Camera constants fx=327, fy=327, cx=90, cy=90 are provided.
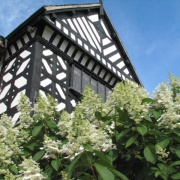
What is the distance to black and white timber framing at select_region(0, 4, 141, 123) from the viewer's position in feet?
29.9

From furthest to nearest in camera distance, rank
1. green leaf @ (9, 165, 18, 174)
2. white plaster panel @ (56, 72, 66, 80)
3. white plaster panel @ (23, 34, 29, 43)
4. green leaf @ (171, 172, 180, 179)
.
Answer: white plaster panel @ (23, 34, 29, 43), white plaster panel @ (56, 72, 66, 80), green leaf @ (9, 165, 18, 174), green leaf @ (171, 172, 180, 179)

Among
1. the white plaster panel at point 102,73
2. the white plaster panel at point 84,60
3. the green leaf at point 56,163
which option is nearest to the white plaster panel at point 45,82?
the white plaster panel at point 84,60

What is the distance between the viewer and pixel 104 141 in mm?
3572

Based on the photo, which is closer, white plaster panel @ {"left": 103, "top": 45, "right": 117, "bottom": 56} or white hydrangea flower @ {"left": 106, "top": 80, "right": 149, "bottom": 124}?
white hydrangea flower @ {"left": 106, "top": 80, "right": 149, "bottom": 124}

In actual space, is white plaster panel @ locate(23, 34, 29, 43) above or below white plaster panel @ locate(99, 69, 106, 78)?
above

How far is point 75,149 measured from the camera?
124 inches

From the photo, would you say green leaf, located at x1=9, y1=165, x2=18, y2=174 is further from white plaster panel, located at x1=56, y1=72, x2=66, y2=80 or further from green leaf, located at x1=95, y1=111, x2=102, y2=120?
white plaster panel, located at x1=56, y1=72, x2=66, y2=80

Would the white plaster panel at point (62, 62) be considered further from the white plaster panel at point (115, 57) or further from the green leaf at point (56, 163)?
the green leaf at point (56, 163)

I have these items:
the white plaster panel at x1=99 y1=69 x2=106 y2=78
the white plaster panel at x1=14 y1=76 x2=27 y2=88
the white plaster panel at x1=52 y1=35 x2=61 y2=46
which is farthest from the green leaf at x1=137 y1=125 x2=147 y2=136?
the white plaster panel at x1=99 y1=69 x2=106 y2=78

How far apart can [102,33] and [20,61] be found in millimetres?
4764

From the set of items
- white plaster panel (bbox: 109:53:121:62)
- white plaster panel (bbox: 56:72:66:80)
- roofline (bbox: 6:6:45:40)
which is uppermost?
white plaster panel (bbox: 109:53:121:62)

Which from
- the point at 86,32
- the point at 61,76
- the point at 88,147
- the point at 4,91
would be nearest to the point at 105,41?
the point at 86,32

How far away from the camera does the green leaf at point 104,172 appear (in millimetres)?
2924

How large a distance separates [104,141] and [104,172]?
63 cm
